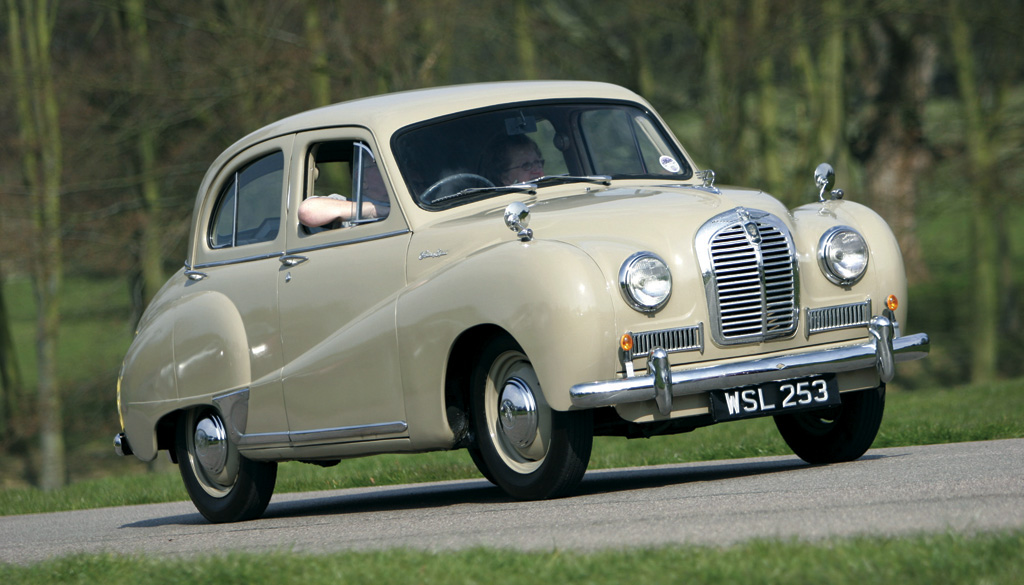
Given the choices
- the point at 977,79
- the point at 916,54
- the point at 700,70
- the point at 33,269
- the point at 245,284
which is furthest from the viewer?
the point at 916,54

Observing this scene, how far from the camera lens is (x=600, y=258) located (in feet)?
19.9

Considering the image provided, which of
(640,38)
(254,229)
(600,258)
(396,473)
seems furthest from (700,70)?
(600,258)

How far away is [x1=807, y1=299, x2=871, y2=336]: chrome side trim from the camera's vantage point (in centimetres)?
660

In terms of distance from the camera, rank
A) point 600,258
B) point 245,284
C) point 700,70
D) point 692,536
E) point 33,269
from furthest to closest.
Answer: point 700,70, point 33,269, point 245,284, point 600,258, point 692,536

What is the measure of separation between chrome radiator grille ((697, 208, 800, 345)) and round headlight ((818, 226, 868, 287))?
222 millimetres

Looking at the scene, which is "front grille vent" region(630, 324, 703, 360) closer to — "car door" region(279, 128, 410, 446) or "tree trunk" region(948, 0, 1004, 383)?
"car door" region(279, 128, 410, 446)

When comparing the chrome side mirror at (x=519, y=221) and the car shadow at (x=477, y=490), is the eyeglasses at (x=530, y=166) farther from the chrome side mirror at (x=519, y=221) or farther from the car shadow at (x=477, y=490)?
the car shadow at (x=477, y=490)

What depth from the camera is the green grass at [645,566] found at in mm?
3916

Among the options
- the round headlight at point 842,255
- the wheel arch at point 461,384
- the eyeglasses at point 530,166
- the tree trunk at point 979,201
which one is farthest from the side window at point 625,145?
the tree trunk at point 979,201

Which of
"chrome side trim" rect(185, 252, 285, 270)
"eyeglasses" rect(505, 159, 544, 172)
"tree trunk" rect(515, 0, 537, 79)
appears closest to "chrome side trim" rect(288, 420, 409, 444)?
"chrome side trim" rect(185, 252, 285, 270)

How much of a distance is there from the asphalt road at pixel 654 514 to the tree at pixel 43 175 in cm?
1065

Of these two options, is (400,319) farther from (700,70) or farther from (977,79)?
(977,79)

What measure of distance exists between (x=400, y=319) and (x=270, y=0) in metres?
13.9

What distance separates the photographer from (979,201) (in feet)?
66.7
